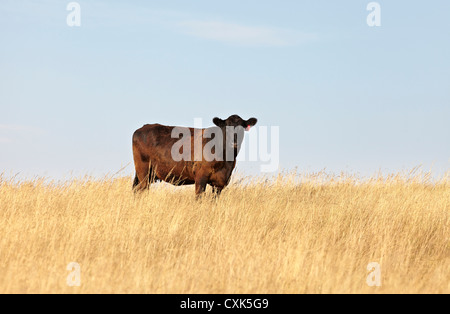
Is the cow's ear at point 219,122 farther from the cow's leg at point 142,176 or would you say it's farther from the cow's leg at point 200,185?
the cow's leg at point 142,176

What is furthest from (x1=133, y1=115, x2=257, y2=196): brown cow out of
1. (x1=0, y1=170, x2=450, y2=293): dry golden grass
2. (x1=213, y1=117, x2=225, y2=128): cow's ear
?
(x1=0, y1=170, x2=450, y2=293): dry golden grass

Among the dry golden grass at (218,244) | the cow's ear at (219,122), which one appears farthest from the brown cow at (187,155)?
the dry golden grass at (218,244)

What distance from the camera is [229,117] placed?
1073 centimetres

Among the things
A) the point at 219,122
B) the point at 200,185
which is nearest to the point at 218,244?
the point at 200,185

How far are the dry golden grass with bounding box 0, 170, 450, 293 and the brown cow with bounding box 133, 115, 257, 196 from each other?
0.52 meters

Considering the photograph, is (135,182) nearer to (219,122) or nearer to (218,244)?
(219,122)

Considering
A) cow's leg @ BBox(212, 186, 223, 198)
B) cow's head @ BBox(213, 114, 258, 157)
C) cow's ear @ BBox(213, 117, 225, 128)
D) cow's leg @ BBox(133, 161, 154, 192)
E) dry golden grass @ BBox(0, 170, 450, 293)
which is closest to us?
dry golden grass @ BBox(0, 170, 450, 293)

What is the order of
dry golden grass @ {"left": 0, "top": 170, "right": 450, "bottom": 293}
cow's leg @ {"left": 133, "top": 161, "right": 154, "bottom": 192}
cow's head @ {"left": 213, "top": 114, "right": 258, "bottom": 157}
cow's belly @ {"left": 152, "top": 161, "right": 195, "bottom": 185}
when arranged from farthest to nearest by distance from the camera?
cow's leg @ {"left": 133, "top": 161, "right": 154, "bottom": 192} → cow's belly @ {"left": 152, "top": 161, "right": 195, "bottom": 185} → cow's head @ {"left": 213, "top": 114, "right": 258, "bottom": 157} → dry golden grass @ {"left": 0, "top": 170, "right": 450, "bottom": 293}

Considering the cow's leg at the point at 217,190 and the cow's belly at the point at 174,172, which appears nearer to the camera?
the cow's leg at the point at 217,190

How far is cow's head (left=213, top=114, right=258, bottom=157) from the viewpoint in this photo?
10.6 meters

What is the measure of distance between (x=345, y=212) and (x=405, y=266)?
253 centimetres

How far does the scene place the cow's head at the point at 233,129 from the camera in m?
10.6

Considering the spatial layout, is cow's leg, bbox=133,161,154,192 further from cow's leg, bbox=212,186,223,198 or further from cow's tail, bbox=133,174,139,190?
cow's leg, bbox=212,186,223,198

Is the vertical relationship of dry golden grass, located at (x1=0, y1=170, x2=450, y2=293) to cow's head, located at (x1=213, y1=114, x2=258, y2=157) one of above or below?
below
